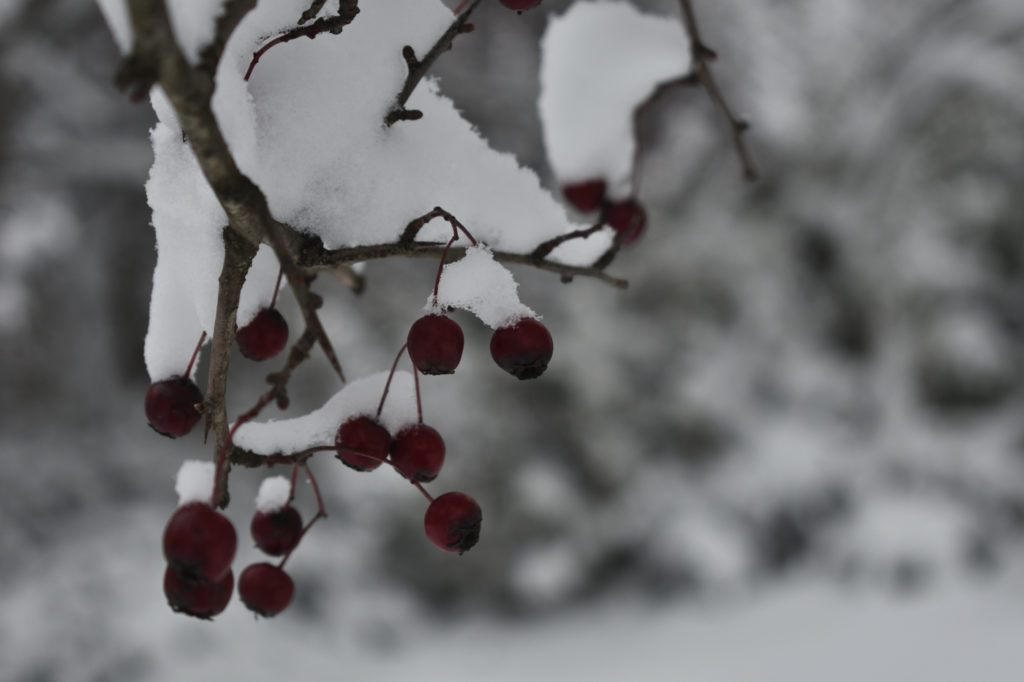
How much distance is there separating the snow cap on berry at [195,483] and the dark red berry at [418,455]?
17 cm

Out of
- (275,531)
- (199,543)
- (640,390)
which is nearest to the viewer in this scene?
(199,543)

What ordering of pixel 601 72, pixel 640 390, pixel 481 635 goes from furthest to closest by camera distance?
pixel 640 390
pixel 481 635
pixel 601 72

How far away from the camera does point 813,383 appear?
11.2ft

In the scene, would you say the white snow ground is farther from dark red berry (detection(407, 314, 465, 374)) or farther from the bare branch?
the bare branch

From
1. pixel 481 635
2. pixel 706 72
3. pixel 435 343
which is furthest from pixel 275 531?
pixel 481 635

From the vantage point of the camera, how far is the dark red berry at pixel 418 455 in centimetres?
72

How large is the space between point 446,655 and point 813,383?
2117 millimetres

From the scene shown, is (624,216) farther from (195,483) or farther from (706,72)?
(195,483)

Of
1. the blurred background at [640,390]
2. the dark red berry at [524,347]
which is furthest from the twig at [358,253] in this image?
the blurred background at [640,390]

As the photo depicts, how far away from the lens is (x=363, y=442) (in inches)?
28.1

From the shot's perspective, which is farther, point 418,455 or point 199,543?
point 418,455

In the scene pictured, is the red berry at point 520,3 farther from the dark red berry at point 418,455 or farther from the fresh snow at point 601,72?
the dark red berry at point 418,455

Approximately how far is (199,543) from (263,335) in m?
0.26

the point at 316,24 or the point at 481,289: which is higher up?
the point at 316,24
